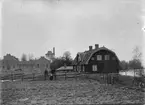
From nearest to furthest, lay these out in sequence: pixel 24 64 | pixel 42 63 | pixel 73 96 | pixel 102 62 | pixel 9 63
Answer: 1. pixel 73 96
2. pixel 102 62
3. pixel 9 63
4. pixel 42 63
5. pixel 24 64

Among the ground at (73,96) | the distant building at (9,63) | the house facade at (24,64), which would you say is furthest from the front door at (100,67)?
the distant building at (9,63)

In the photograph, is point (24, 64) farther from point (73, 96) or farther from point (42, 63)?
point (73, 96)

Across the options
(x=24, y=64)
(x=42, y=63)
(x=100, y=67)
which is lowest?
(x=100, y=67)

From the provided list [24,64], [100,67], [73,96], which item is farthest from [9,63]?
[73,96]

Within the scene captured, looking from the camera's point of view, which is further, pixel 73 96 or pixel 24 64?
pixel 24 64

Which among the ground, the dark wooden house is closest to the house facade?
the dark wooden house

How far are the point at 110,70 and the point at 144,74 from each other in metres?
22.8

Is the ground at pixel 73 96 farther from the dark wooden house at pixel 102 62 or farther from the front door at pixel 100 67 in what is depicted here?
the front door at pixel 100 67

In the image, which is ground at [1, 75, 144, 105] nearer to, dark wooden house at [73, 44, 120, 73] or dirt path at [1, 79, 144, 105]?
dirt path at [1, 79, 144, 105]

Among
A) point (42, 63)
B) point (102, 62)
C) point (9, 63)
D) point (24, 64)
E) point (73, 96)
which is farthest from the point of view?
point (24, 64)

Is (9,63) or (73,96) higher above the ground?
(9,63)

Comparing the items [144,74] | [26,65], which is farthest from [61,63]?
[144,74]

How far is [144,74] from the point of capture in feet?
55.2

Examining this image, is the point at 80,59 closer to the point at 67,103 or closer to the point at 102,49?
the point at 102,49
